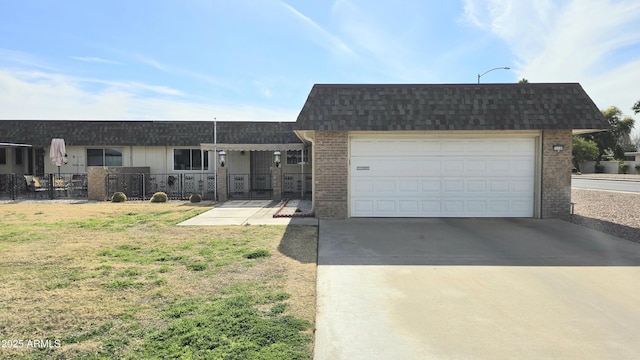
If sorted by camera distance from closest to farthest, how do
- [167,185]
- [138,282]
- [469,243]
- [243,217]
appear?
[138,282] < [469,243] < [243,217] < [167,185]

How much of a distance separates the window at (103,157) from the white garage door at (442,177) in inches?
596

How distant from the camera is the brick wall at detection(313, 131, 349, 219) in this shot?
34.8 ft

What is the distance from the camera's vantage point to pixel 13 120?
20.6 metres

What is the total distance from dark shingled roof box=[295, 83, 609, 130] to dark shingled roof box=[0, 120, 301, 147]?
950cm

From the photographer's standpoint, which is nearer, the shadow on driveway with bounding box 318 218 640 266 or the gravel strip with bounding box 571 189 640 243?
the shadow on driveway with bounding box 318 218 640 266

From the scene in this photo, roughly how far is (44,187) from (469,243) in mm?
18666

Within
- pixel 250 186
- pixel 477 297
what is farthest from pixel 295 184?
pixel 477 297

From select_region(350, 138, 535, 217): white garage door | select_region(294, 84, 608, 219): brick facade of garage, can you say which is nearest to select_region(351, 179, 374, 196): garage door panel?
select_region(350, 138, 535, 217): white garage door

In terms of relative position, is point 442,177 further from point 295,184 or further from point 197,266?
point 295,184

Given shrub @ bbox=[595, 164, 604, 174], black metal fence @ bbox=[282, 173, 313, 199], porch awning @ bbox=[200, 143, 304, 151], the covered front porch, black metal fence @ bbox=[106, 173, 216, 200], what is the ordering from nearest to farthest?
1. the covered front porch
2. porch awning @ bbox=[200, 143, 304, 151]
3. black metal fence @ bbox=[106, 173, 216, 200]
4. black metal fence @ bbox=[282, 173, 313, 199]
5. shrub @ bbox=[595, 164, 604, 174]

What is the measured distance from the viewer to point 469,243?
25.7 ft

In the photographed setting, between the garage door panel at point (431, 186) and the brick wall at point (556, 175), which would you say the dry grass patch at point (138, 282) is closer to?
the garage door panel at point (431, 186)

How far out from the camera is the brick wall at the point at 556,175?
10570 millimetres

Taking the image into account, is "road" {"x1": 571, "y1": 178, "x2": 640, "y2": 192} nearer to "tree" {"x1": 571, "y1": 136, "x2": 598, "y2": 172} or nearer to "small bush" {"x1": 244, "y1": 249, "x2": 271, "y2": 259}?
"small bush" {"x1": 244, "y1": 249, "x2": 271, "y2": 259}
